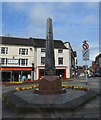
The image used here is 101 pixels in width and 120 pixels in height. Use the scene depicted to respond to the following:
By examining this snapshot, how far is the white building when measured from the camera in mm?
45125

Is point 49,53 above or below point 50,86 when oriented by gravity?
above

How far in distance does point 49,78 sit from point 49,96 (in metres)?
1.73

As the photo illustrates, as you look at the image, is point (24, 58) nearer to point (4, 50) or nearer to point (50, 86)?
point (4, 50)

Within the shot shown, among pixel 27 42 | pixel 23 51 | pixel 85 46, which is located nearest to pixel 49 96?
pixel 85 46

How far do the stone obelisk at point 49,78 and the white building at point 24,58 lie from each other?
101ft

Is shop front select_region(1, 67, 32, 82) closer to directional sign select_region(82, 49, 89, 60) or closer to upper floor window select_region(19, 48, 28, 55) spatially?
upper floor window select_region(19, 48, 28, 55)

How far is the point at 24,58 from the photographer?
155ft

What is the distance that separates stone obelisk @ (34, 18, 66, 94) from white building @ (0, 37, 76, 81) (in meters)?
30.7

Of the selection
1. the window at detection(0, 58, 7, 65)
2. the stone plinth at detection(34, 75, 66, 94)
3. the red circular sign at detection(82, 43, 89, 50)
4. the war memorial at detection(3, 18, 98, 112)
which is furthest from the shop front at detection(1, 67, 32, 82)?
the stone plinth at detection(34, 75, 66, 94)

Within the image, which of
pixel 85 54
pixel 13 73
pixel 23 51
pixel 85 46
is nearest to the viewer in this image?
pixel 85 46

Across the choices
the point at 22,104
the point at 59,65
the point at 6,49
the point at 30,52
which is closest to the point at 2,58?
the point at 6,49

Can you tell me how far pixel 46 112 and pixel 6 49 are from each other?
39.3m

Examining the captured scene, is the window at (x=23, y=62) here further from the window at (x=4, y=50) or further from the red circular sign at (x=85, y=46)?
the red circular sign at (x=85, y=46)

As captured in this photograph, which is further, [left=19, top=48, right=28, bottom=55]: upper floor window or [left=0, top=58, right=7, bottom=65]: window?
[left=19, top=48, right=28, bottom=55]: upper floor window
